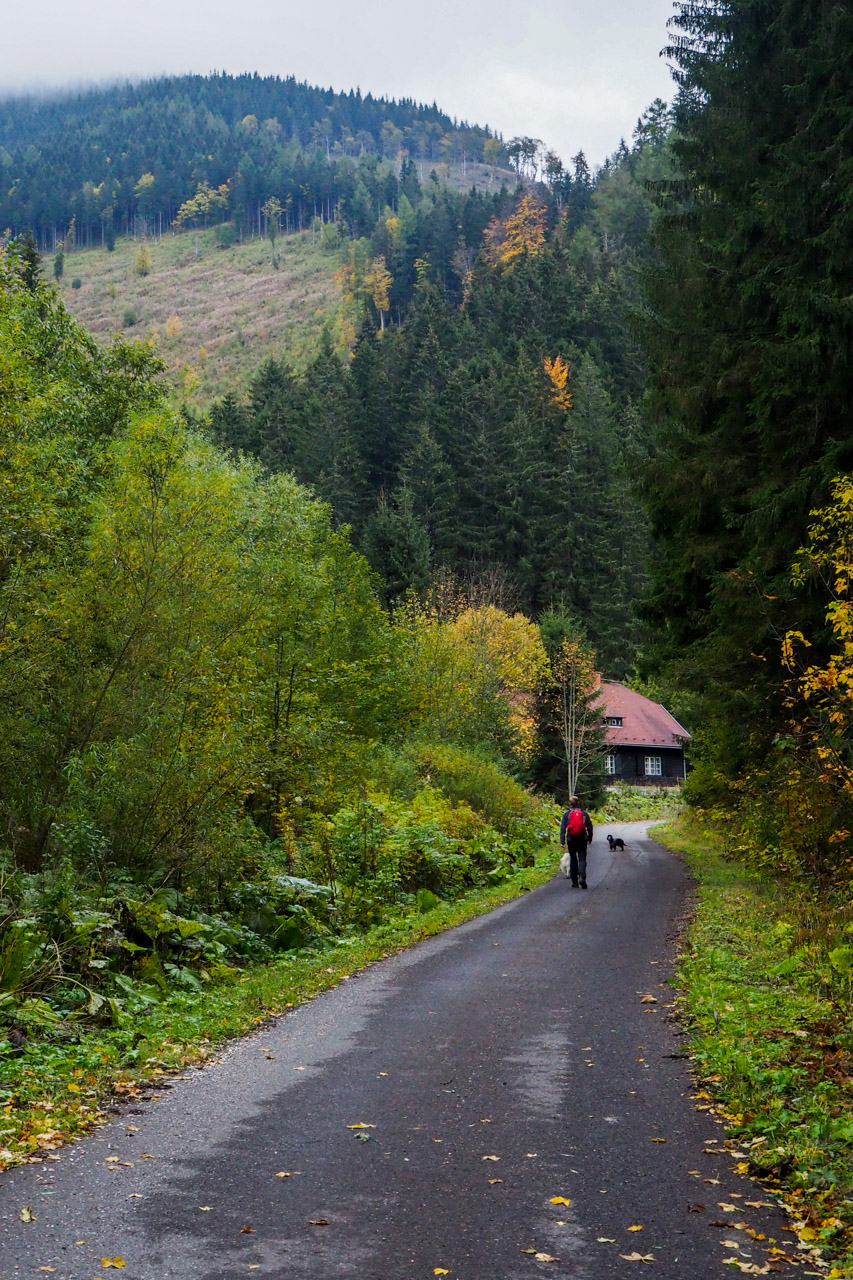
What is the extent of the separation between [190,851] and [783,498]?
29.0ft

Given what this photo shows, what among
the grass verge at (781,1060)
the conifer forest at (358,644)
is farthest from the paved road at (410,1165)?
the conifer forest at (358,644)

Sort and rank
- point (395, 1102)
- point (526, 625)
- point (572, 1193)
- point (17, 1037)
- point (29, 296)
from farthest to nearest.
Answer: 1. point (526, 625)
2. point (29, 296)
3. point (17, 1037)
4. point (395, 1102)
5. point (572, 1193)

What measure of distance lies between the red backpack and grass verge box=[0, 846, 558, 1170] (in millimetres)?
7641

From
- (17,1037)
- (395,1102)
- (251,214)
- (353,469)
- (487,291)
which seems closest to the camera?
(395,1102)

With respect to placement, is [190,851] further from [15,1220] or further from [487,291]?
[487,291]

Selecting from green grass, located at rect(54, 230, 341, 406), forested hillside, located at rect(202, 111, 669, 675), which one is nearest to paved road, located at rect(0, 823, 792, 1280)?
forested hillside, located at rect(202, 111, 669, 675)

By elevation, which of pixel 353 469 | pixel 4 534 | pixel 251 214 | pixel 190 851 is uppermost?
pixel 251 214

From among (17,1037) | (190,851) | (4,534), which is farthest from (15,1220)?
(4,534)

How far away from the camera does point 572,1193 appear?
16.7ft

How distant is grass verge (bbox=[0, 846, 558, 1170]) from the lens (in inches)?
232

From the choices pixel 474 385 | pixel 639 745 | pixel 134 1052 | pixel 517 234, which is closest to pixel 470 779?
pixel 134 1052

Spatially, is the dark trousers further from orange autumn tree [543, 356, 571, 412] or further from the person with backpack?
orange autumn tree [543, 356, 571, 412]

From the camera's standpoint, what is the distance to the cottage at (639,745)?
2571 inches

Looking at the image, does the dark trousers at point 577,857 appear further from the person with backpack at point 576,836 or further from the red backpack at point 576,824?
the red backpack at point 576,824
